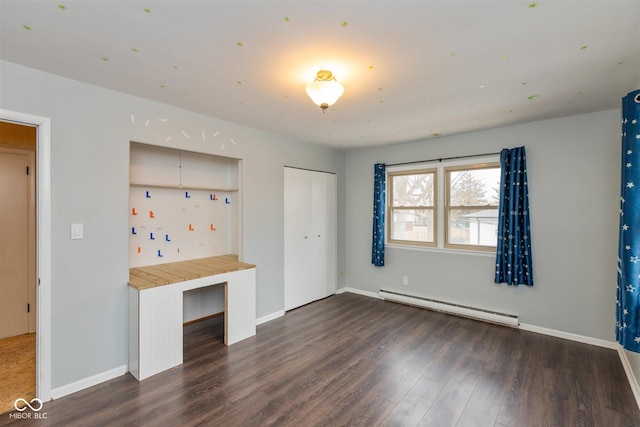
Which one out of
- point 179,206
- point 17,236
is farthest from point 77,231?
point 17,236

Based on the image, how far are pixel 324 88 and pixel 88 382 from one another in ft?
9.80

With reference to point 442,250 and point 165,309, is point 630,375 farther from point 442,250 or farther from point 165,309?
point 165,309

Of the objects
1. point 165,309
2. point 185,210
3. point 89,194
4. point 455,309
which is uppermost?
point 89,194

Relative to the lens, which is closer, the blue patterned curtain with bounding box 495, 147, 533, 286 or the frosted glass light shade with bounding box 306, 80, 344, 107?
the frosted glass light shade with bounding box 306, 80, 344, 107

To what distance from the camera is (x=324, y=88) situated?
6.79 feet

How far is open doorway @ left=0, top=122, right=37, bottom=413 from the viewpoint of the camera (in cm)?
317

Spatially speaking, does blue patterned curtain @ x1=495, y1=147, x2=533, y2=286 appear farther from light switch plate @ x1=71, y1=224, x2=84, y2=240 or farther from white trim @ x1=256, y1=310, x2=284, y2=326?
light switch plate @ x1=71, y1=224, x2=84, y2=240

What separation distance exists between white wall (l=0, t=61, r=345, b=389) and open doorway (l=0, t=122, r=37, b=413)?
1242 millimetres

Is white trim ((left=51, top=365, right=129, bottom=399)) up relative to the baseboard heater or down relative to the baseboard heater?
down

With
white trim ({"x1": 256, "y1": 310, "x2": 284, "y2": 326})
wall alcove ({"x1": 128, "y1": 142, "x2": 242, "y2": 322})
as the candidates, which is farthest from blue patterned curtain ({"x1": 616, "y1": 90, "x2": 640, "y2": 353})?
wall alcove ({"x1": 128, "y1": 142, "x2": 242, "y2": 322})

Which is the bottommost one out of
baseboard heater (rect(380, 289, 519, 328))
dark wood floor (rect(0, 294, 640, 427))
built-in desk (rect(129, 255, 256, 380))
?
dark wood floor (rect(0, 294, 640, 427))

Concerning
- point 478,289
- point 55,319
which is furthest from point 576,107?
point 55,319

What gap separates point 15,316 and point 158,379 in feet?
7.05

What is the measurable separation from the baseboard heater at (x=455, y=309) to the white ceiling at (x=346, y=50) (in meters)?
2.46
